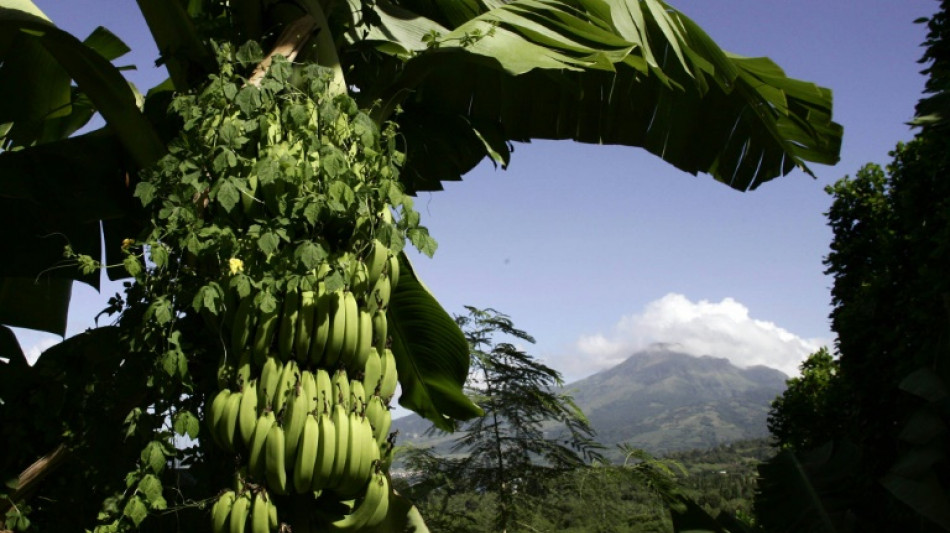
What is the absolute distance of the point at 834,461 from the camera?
421 centimetres

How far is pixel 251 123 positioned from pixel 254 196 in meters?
0.25

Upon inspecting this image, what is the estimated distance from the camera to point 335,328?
7.91 feet

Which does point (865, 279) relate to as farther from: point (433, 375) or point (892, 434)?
point (433, 375)

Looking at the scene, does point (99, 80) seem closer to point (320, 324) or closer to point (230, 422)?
point (320, 324)

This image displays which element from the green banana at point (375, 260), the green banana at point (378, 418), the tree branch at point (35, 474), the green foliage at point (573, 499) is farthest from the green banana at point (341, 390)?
the green foliage at point (573, 499)

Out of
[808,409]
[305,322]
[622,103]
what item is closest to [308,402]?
[305,322]

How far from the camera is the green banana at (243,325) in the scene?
7.82 ft

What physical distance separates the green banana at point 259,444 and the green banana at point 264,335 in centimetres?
18

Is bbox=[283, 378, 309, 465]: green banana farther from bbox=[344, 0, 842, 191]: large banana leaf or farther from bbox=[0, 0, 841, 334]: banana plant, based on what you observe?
bbox=[344, 0, 842, 191]: large banana leaf

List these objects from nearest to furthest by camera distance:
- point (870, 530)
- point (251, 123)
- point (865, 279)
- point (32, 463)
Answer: point (251, 123) → point (32, 463) → point (870, 530) → point (865, 279)

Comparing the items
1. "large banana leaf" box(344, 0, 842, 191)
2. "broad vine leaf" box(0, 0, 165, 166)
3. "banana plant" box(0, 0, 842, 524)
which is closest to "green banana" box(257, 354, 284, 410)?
"banana plant" box(0, 0, 842, 524)

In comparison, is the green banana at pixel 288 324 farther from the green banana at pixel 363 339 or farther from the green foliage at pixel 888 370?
the green foliage at pixel 888 370

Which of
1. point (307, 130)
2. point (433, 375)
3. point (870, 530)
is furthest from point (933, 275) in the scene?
point (307, 130)

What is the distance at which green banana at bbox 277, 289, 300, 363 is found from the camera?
7.78 feet
